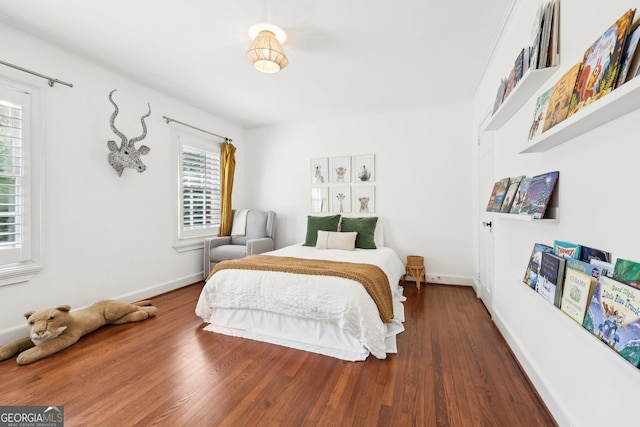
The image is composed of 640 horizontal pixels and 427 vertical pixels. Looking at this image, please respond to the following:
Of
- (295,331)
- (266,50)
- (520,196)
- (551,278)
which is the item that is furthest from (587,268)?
(266,50)

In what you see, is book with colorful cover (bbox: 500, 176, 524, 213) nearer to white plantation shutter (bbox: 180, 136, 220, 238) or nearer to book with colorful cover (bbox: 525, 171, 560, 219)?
book with colorful cover (bbox: 525, 171, 560, 219)

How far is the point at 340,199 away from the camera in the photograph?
167 inches

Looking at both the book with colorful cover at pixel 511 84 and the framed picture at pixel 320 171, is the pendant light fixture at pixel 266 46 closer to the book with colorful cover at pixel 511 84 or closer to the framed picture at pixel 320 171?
the book with colorful cover at pixel 511 84

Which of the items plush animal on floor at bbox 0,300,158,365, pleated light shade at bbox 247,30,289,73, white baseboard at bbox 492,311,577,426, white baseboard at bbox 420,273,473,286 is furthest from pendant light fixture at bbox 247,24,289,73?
white baseboard at bbox 420,273,473,286

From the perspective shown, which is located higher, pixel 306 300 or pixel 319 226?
pixel 319 226

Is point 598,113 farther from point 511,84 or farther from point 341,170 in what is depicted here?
point 341,170

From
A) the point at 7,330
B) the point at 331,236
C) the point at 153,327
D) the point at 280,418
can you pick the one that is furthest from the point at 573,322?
the point at 7,330

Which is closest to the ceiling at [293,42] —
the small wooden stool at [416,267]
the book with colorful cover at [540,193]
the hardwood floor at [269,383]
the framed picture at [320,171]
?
the framed picture at [320,171]

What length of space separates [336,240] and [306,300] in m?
1.51

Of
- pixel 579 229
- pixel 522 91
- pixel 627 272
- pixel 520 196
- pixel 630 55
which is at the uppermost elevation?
pixel 522 91

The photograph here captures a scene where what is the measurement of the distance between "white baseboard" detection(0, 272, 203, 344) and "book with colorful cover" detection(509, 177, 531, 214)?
3766mm

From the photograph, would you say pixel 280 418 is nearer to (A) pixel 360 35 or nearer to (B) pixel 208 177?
(A) pixel 360 35

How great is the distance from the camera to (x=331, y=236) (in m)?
3.60

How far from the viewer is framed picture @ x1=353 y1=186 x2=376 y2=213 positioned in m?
4.06
